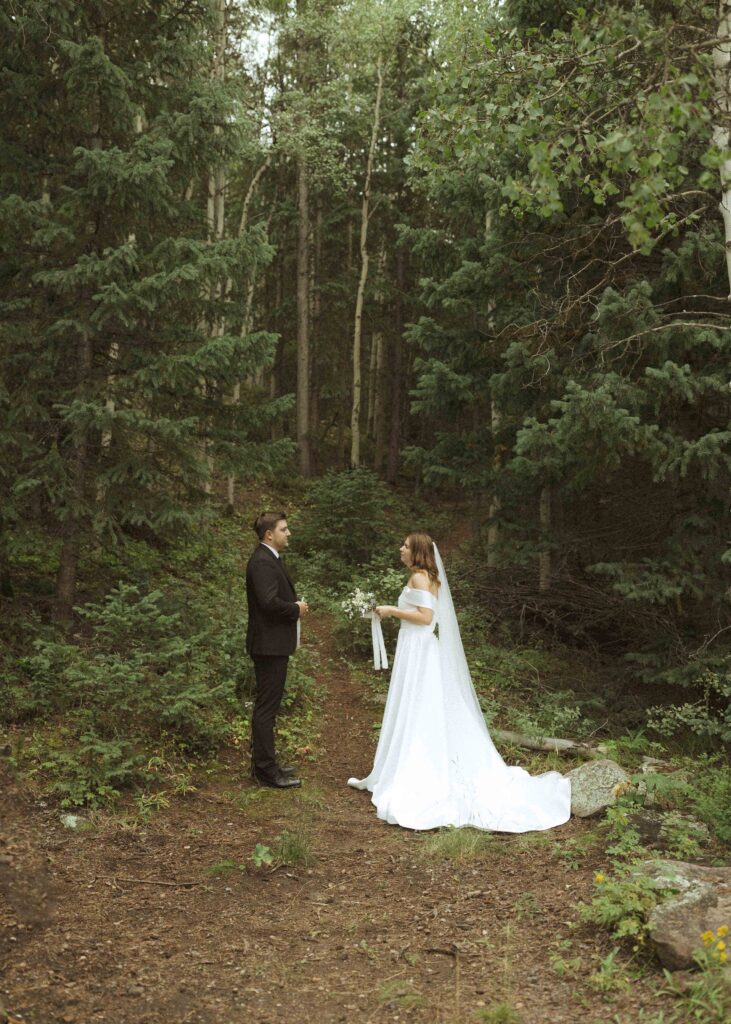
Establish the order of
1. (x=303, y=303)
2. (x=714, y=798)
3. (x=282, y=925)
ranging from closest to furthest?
1. (x=282, y=925)
2. (x=714, y=798)
3. (x=303, y=303)

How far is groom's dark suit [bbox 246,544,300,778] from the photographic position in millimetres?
7227

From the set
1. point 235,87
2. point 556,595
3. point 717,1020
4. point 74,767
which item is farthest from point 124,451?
point 717,1020

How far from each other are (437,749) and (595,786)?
1.35 m

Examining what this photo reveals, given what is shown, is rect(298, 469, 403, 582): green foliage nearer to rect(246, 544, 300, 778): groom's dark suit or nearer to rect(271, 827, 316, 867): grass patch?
rect(246, 544, 300, 778): groom's dark suit

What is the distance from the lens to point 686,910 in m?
4.25

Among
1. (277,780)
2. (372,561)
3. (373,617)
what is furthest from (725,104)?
(372,561)

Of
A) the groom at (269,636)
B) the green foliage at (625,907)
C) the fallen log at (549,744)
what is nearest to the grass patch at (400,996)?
the green foliage at (625,907)

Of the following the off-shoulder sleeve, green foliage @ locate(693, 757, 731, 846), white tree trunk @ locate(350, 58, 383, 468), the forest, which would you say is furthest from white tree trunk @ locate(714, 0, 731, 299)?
white tree trunk @ locate(350, 58, 383, 468)

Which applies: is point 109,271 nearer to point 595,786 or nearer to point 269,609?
point 269,609


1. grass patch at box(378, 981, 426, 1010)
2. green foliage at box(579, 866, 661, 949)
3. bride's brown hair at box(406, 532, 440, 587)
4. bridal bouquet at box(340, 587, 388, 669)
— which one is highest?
bride's brown hair at box(406, 532, 440, 587)

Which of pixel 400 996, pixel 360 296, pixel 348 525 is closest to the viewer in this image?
pixel 400 996

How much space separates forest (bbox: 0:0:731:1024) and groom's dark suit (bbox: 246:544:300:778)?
0.47 metres

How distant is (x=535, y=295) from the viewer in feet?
34.4

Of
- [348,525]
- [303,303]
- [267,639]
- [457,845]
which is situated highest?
[303,303]
